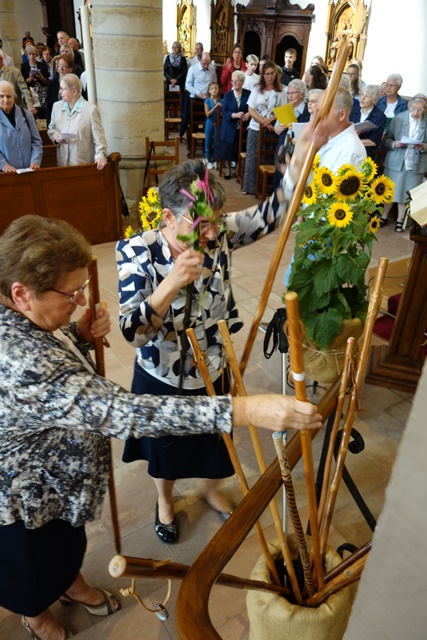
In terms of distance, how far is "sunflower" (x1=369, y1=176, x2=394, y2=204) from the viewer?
2.79 meters

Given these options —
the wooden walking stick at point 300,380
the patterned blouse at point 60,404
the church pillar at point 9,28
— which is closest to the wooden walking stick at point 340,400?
the wooden walking stick at point 300,380

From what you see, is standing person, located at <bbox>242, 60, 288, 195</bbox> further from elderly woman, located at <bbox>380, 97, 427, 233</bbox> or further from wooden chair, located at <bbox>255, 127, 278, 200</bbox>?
elderly woman, located at <bbox>380, 97, 427, 233</bbox>

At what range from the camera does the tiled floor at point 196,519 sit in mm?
2076

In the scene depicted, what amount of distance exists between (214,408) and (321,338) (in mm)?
1798

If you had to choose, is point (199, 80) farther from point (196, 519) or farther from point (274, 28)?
point (196, 519)

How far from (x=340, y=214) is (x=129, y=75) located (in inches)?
165

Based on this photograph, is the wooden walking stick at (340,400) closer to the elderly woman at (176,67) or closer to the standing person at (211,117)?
the standing person at (211,117)

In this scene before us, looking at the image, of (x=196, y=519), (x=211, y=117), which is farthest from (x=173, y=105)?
(x=196, y=519)

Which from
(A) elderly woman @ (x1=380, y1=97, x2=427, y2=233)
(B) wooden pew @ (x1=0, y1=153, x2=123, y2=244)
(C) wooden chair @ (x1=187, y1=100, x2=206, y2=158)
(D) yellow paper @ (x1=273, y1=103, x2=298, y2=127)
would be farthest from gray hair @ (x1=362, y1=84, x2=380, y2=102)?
(D) yellow paper @ (x1=273, y1=103, x2=298, y2=127)

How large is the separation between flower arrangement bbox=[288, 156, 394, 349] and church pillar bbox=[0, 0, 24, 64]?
11854 mm

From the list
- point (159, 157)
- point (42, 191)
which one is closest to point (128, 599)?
point (42, 191)

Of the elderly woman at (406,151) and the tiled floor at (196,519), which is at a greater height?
the elderly woman at (406,151)

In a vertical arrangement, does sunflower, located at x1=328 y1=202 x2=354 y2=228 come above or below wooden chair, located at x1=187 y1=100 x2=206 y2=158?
above

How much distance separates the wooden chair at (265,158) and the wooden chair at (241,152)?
1.55 feet
